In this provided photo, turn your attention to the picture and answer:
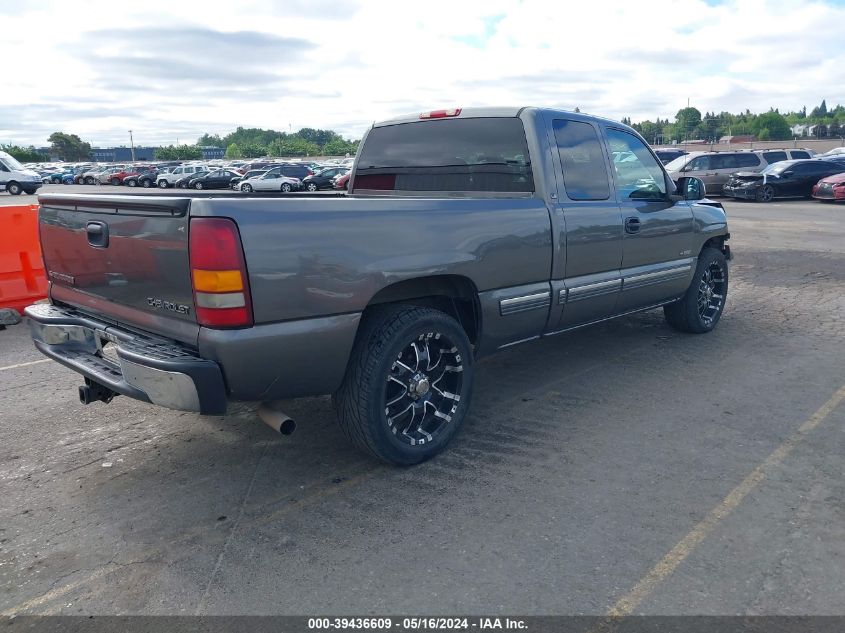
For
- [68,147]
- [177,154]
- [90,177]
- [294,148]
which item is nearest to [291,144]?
[294,148]

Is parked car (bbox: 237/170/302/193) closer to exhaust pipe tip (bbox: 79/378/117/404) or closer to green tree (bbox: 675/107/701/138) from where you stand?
exhaust pipe tip (bbox: 79/378/117/404)

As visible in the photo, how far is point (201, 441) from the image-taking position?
163 inches

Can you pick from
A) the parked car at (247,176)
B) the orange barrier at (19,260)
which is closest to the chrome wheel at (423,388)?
the orange barrier at (19,260)

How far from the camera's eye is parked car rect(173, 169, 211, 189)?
44.2m

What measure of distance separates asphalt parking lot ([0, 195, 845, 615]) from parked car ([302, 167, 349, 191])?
33514 millimetres

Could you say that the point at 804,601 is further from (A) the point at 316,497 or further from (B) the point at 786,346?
(B) the point at 786,346

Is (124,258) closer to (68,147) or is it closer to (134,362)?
(134,362)

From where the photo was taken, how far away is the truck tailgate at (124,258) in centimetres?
306

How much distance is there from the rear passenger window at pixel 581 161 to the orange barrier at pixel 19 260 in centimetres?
578

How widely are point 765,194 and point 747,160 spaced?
2.13 m

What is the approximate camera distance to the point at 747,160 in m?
24.3

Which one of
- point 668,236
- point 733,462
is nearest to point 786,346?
point 668,236

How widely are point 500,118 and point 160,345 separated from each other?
2.69 m

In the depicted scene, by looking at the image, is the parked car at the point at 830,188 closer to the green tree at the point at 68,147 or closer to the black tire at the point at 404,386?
the black tire at the point at 404,386
